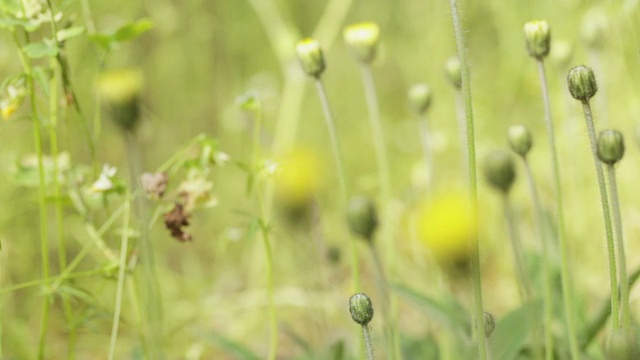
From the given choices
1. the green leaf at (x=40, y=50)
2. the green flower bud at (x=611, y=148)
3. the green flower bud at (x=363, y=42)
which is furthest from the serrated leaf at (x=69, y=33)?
the green flower bud at (x=611, y=148)

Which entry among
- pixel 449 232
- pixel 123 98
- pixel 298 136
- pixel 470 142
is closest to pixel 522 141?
pixel 449 232

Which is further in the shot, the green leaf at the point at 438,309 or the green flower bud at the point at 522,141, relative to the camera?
the green leaf at the point at 438,309

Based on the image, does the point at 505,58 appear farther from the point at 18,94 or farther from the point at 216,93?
the point at 18,94

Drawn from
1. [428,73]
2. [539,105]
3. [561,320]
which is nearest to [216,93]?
[428,73]

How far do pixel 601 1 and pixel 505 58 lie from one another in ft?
0.99

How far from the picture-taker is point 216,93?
290 centimetres

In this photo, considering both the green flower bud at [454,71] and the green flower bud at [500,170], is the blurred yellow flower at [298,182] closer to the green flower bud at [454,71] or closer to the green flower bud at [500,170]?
the green flower bud at [454,71]

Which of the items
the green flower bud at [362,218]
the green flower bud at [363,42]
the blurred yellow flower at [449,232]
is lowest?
the blurred yellow flower at [449,232]

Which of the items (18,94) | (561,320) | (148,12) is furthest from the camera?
(148,12)

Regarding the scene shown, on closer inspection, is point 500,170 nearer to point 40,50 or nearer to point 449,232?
point 449,232

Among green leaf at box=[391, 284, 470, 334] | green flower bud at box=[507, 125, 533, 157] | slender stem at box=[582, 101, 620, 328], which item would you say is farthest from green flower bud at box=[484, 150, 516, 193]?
green leaf at box=[391, 284, 470, 334]

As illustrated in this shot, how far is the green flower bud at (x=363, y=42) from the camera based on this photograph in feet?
3.78

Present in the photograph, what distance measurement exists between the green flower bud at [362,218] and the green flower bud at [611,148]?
0.27 m

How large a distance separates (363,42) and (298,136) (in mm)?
1597
